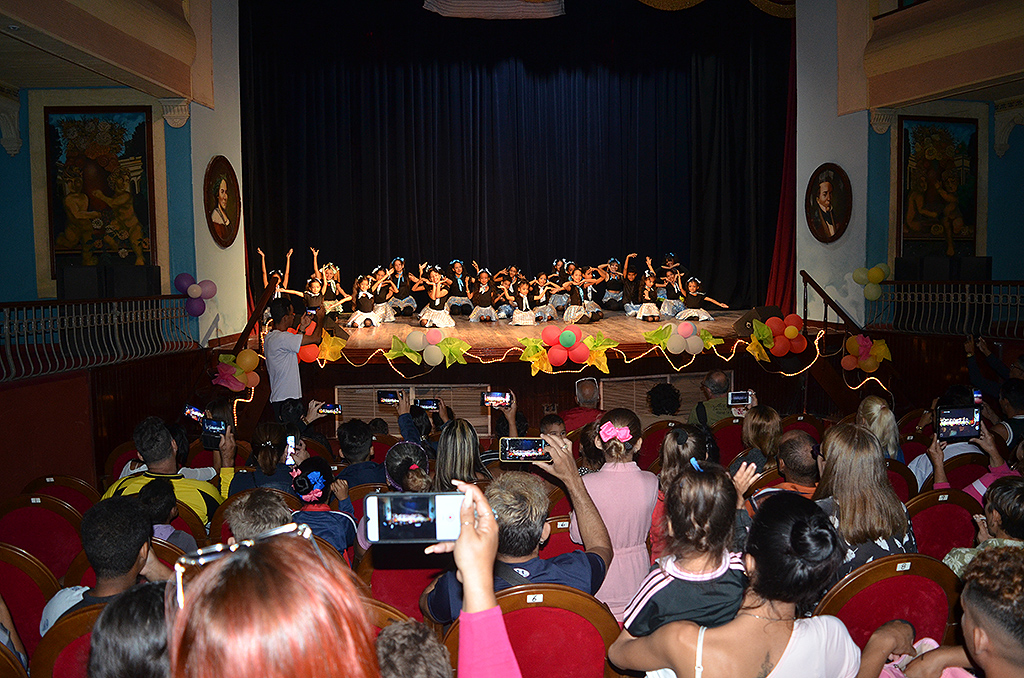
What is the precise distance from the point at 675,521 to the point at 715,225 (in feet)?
40.8

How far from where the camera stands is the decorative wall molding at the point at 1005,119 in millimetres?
10016

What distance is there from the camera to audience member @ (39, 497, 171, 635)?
2.08 metres

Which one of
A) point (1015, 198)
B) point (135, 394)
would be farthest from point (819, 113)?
point (135, 394)

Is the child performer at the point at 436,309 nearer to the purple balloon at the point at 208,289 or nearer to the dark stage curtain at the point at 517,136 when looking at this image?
the dark stage curtain at the point at 517,136

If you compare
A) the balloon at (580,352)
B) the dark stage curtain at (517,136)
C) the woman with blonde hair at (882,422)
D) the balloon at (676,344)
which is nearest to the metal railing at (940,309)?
the balloon at (676,344)

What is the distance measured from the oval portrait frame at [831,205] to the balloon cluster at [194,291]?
26.2 feet

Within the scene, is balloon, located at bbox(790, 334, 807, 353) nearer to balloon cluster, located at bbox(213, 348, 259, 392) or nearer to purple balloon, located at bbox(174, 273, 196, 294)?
balloon cluster, located at bbox(213, 348, 259, 392)

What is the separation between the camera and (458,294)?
12.9 metres

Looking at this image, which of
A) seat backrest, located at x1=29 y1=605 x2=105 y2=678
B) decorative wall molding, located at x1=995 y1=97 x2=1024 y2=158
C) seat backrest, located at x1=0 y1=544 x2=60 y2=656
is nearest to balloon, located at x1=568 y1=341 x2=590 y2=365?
seat backrest, located at x1=0 y1=544 x2=60 y2=656

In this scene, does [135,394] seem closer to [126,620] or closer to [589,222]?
[126,620]

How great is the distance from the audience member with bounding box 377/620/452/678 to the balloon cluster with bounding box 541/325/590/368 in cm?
621

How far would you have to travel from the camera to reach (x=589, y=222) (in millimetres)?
14148

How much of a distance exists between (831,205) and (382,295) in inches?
255

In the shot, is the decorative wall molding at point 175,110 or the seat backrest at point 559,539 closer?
the seat backrest at point 559,539
